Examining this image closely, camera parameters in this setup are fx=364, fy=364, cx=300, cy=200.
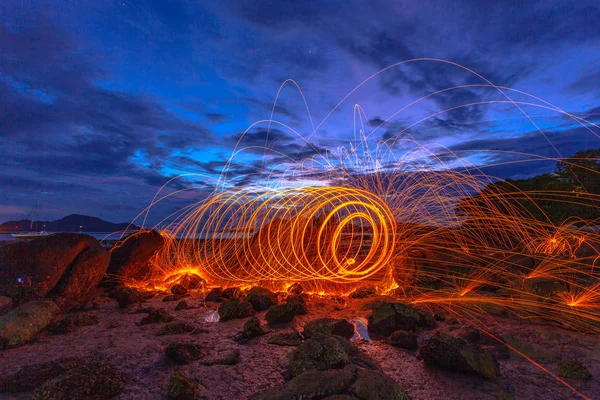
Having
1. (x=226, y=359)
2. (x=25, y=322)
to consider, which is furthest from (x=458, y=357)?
(x=25, y=322)

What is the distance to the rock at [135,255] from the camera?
35.6 ft

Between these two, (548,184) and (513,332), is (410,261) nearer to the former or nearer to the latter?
(513,332)

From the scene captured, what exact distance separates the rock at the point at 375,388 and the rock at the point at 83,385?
247cm

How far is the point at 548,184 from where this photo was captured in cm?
1952

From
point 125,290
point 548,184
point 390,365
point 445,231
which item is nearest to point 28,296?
point 125,290

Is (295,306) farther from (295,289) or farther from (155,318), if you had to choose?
(155,318)

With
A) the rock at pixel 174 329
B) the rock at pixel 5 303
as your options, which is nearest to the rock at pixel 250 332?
the rock at pixel 174 329

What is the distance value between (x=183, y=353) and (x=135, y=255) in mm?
7375

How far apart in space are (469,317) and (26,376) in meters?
6.75

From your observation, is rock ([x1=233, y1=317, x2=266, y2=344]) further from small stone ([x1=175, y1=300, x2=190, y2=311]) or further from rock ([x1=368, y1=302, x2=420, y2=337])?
small stone ([x1=175, y1=300, x2=190, y2=311])

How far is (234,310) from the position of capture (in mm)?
7082

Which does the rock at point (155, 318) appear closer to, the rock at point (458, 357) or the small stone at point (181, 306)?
the small stone at point (181, 306)

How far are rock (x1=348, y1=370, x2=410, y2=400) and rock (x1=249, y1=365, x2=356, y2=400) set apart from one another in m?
0.09

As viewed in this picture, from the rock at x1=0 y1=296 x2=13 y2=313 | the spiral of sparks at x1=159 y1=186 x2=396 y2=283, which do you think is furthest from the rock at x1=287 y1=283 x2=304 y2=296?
the rock at x1=0 y1=296 x2=13 y2=313
